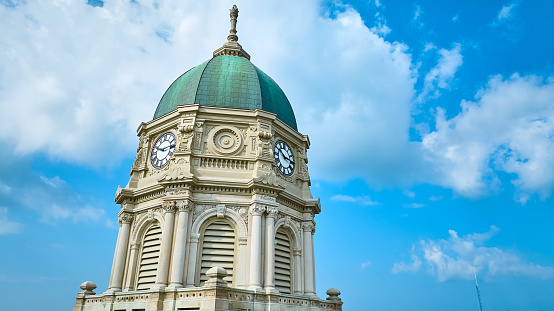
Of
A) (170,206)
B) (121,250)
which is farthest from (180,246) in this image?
(121,250)

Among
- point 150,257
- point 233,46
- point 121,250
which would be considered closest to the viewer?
point 150,257

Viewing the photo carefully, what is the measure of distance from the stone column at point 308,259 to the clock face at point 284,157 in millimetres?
4520

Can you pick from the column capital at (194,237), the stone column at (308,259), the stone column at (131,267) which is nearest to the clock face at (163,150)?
the stone column at (131,267)

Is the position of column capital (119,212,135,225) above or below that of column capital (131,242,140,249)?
above

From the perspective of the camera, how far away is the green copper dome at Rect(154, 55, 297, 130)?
3331 centimetres

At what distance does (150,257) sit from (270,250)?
27.9 ft

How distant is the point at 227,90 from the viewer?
3378 cm

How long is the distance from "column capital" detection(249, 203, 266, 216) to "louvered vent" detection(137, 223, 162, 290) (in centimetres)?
675

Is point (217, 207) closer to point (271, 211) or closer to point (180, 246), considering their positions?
point (180, 246)

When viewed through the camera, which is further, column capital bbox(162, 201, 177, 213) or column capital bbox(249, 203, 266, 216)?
column capital bbox(249, 203, 266, 216)

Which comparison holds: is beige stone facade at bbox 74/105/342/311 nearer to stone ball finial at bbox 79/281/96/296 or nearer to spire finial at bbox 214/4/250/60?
stone ball finial at bbox 79/281/96/296

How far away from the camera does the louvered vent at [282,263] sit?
2966cm

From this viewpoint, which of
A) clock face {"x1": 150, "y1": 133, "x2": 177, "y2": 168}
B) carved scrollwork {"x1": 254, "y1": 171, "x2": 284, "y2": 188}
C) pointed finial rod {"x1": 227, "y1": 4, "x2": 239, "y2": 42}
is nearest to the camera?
carved scrollwork {"x1": 254, "y1": 171, "x2": 284, "y2": 188}

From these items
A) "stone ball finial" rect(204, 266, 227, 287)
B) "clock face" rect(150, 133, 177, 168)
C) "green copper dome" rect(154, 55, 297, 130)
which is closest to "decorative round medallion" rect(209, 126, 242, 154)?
"green copper dome" rect(154, 55, 297, 130)
